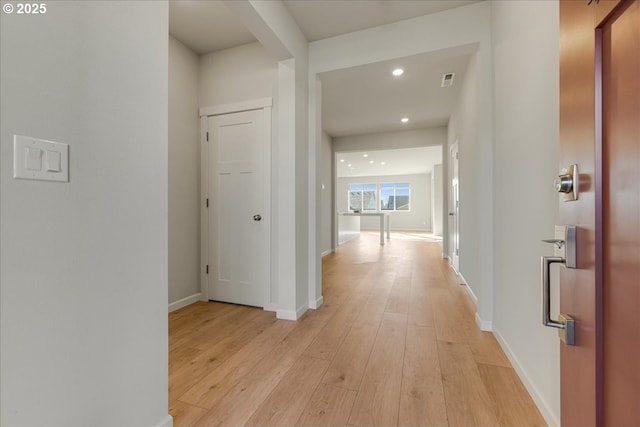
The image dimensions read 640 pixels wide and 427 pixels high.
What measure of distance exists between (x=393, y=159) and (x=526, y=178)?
7.94 metres

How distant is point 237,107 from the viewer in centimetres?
283

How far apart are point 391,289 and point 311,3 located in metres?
3.18

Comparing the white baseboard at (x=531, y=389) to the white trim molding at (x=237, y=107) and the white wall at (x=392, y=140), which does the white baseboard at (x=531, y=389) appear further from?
the white wall at (x=392, y=140)

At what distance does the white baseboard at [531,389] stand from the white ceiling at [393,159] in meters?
5.82

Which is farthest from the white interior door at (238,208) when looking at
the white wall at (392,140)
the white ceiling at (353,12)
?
the white wall at (392,140)

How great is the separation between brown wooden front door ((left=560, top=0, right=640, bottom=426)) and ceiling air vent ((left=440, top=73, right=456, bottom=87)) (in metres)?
2.98

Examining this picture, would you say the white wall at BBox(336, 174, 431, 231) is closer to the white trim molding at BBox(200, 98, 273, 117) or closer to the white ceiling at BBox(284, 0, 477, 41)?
the white trim molding at BBox(200, 98, 273, 117)

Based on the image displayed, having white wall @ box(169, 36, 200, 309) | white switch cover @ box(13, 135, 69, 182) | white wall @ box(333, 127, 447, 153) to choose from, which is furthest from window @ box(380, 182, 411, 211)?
white switch cover @ box(13, 135, 69, 182)

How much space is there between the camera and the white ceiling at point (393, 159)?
7855 mm

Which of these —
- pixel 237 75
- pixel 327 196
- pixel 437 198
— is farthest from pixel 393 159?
pixel 237 75

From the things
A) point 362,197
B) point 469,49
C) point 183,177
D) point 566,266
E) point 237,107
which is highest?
point 469,49

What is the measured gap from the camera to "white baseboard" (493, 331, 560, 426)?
3.92 feet

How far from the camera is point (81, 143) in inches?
35.3

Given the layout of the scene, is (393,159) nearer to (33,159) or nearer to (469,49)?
(469,49)
